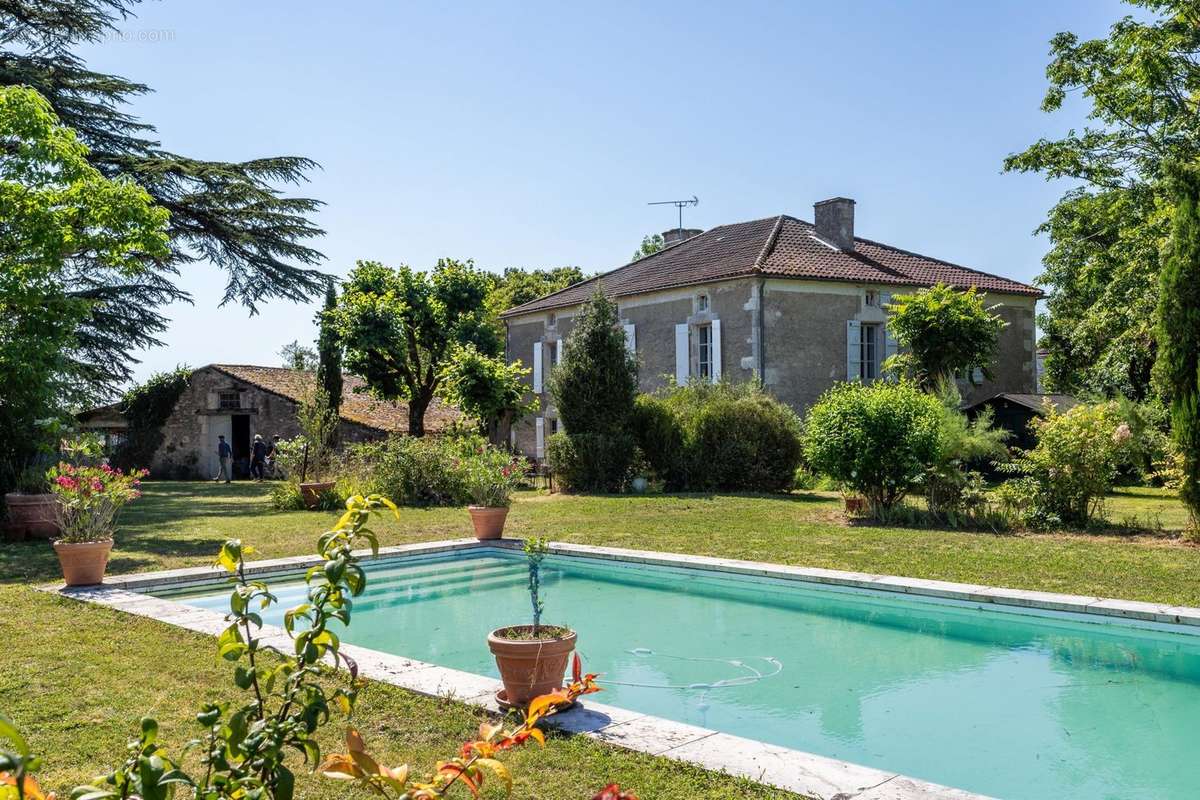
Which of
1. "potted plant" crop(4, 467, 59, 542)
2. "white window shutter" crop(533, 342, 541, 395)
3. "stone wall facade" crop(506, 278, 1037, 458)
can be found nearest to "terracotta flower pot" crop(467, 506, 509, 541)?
"potted plant" crop(4, 467, 59, 542)

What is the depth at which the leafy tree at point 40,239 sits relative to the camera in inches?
498

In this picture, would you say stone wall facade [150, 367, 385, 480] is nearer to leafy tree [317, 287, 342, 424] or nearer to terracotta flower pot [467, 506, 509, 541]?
leafy tree [317, 287, 342, 424]

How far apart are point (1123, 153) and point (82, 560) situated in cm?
2253

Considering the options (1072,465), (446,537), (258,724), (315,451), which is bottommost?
(446,537)

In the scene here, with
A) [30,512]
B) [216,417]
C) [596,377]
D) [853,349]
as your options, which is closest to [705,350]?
[853,349]

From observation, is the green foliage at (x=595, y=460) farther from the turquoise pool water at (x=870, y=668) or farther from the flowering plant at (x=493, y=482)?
the turquoise pool water at (x=870, y=668)

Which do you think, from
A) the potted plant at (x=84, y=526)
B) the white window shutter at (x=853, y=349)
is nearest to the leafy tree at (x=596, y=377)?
the white window shutter at (x=853, y=349)

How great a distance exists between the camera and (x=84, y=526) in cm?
872

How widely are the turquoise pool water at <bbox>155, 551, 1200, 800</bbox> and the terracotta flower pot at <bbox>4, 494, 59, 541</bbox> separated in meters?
4.93

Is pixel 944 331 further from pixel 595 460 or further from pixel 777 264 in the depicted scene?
pixel 595 460

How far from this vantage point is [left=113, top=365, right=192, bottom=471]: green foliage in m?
31.3

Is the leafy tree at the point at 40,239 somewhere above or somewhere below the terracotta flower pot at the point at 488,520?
above

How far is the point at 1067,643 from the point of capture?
284 inches

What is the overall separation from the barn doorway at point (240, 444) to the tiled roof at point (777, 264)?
11.6 metres
